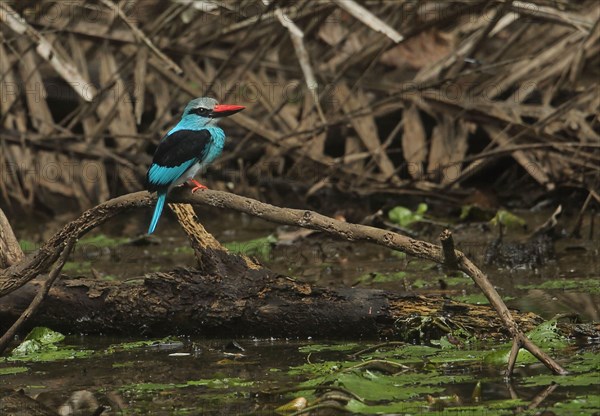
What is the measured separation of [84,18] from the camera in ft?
29.2

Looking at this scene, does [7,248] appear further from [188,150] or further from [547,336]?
[547,336]

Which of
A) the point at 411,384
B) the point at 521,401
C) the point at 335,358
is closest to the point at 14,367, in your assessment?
the point at 335,358

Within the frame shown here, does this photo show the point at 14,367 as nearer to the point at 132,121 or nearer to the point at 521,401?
the point at 521,401

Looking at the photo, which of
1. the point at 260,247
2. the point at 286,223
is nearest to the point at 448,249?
the point at 286,223

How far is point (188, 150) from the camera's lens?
5023mm

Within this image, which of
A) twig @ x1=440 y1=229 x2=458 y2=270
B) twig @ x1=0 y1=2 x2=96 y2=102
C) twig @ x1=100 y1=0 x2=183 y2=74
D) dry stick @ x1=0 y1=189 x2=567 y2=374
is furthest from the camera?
twig @ x1=0 y1=2 x2=96 y2=102

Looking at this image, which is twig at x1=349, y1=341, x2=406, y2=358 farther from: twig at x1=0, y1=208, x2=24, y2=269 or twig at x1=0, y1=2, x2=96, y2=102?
twig at x1=0, y1=2, x2=96, y2=102

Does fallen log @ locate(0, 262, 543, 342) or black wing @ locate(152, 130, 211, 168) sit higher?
black wing @ locate(152, 130, 211, 168)

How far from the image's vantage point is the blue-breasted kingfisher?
478 centimetres

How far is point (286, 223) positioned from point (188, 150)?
1.16 m

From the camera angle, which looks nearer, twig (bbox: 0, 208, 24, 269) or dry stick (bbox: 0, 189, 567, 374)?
dry stick (bbox: 0, 189, 567, 374)

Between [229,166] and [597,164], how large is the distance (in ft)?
10.3

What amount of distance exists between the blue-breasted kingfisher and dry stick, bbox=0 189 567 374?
0.09 metres

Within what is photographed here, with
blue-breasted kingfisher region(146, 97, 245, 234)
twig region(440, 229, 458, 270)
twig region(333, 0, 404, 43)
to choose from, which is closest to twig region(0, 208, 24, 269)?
blue-breasted kingfisher region(146, 97, 245, 234)
